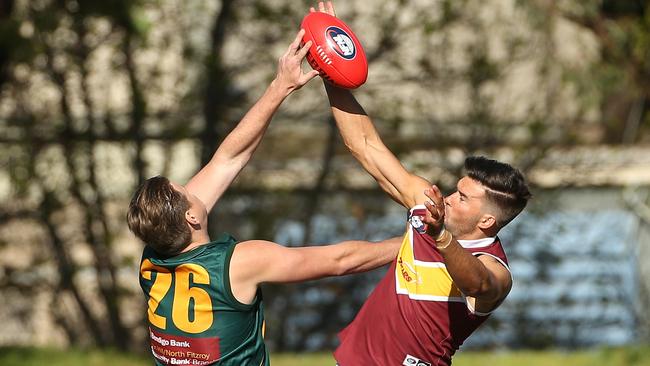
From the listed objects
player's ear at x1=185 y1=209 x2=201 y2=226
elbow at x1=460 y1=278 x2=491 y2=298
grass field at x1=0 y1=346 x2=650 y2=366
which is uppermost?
player's ear at x1=185 y1=209 x2=201 y2=226

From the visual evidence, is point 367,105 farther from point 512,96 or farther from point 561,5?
point 561,5

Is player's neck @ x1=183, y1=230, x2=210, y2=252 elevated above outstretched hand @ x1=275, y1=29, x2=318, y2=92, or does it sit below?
below

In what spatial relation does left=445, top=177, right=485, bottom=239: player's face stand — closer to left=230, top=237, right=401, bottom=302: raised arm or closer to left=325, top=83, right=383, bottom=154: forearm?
left=230, top=237, right=401, bottom=302: raised arm

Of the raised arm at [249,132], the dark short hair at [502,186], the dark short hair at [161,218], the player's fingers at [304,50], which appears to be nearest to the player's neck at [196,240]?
the dark short hair at [161,218]

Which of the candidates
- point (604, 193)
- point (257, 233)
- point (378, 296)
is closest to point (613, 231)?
point (604, 193)

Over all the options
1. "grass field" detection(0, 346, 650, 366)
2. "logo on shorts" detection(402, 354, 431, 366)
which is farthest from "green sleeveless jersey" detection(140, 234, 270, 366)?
"grass field" detection(0, 346, 650, 366)

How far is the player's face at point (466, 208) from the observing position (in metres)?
4.73

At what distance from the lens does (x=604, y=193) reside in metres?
11.6

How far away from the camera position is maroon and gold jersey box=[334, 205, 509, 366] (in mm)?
4734

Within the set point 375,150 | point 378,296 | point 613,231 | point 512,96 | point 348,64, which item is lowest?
point 613,231

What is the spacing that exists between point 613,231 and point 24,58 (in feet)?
21.5

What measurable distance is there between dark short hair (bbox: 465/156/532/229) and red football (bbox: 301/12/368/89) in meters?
0.72

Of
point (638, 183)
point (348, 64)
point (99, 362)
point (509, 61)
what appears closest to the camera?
point (348, 64)

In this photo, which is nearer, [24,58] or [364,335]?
[364,335]
